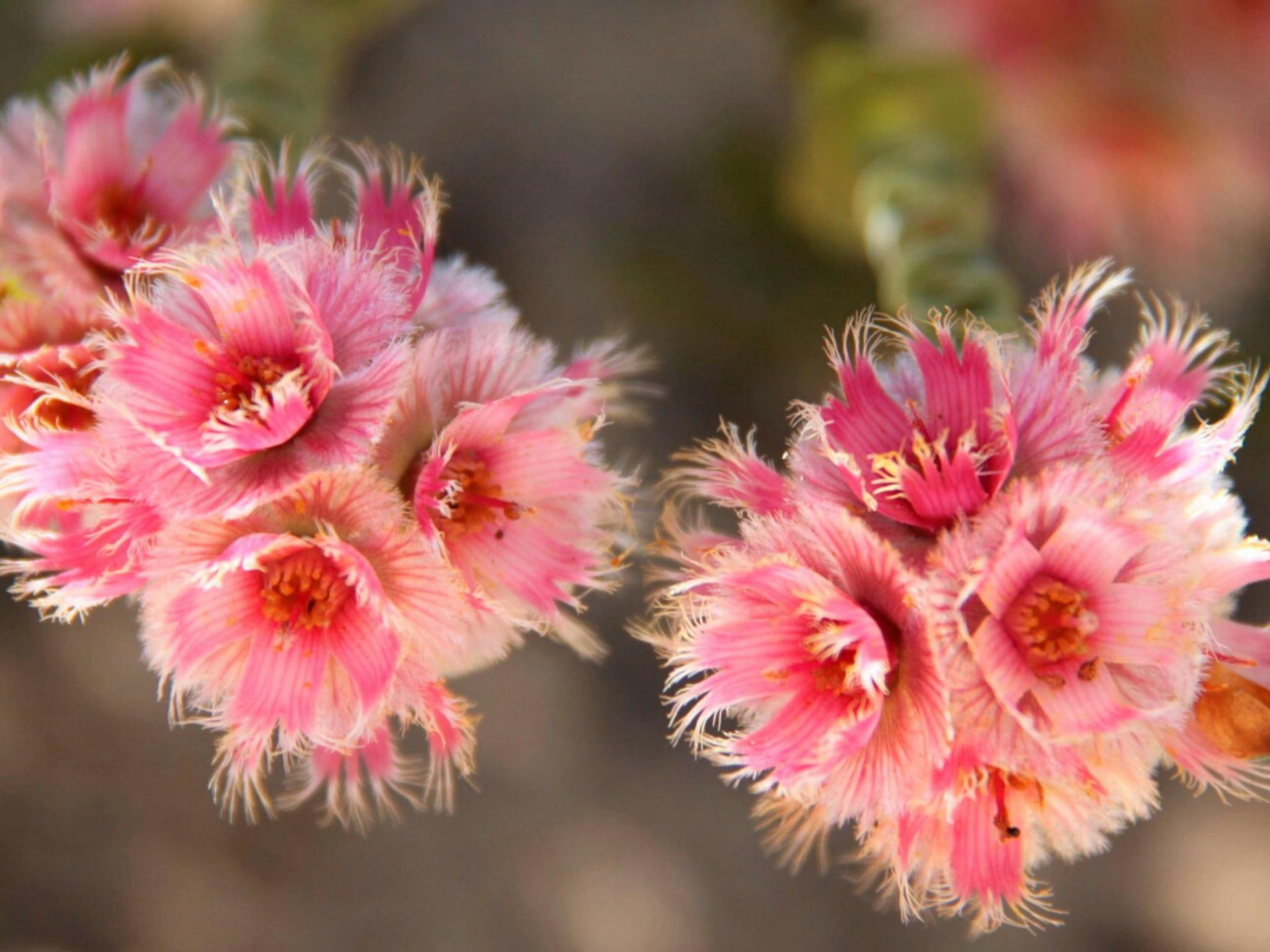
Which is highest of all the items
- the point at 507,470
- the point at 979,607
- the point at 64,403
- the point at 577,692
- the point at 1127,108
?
the point at 1127,108

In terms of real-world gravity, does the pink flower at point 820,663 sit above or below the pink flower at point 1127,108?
below

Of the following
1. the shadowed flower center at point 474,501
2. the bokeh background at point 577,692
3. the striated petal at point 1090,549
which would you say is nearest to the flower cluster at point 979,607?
the striated petal at point 1090,549

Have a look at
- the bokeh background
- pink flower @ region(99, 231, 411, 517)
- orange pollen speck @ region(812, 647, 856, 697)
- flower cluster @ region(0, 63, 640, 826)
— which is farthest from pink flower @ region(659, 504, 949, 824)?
the bokeh background

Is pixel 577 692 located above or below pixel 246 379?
below

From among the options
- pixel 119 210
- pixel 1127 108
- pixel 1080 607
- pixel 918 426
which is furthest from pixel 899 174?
pixel 119 210

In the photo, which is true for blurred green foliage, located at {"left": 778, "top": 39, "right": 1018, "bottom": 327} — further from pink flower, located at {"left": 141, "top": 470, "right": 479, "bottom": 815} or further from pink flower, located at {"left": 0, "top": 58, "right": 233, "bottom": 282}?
pink flower, located at {"left": 0, "top": 58, "right": 233, "bottom": 282}

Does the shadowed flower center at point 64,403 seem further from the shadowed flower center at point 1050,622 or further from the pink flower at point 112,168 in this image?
the shadowed flower center at point 1050,622

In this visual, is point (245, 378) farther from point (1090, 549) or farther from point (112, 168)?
point (1090, 549)

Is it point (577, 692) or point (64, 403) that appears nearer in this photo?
point (64, 403)
